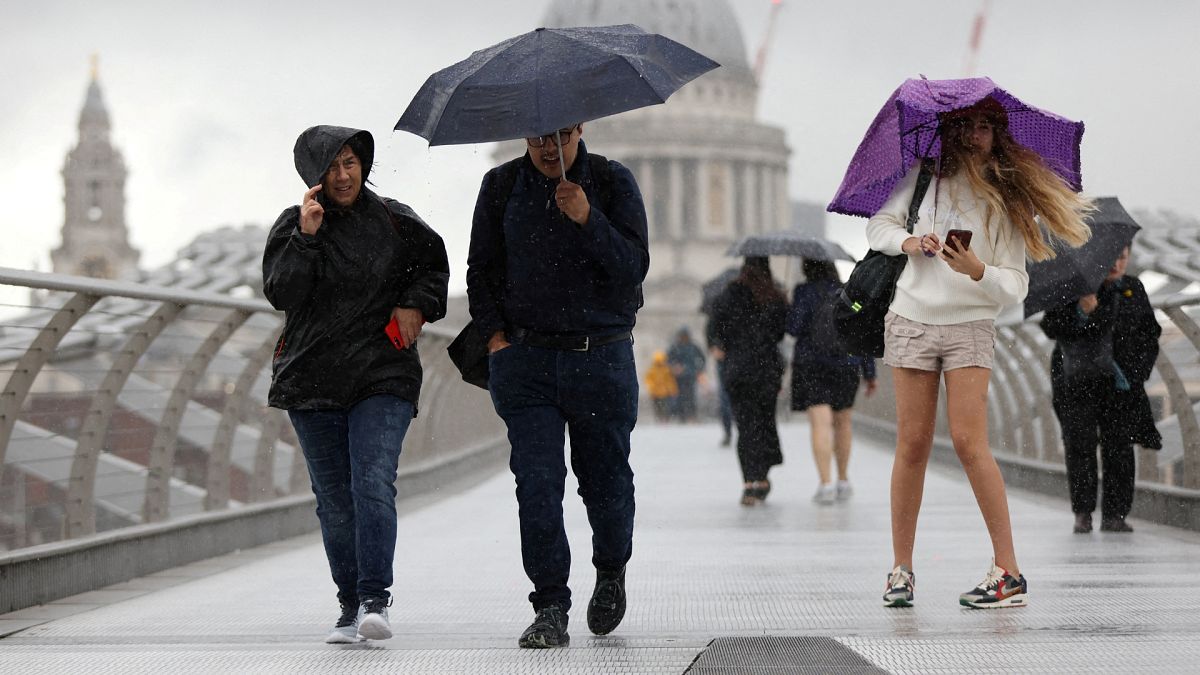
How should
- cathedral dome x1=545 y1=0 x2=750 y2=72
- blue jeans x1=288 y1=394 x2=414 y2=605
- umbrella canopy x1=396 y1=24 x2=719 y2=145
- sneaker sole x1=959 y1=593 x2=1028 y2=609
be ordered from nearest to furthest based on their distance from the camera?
umbrella canopy x1=396 y1=24 x2=719 y2=145
blue jeans x1=288 y1=394 x2=414 y2=605
sneaker sole x1=959 y1=593 x2=1028 y2=609
cathedral dome x1=545 y1=0 x2=750 y2=72

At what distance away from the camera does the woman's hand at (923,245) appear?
649 centimetres

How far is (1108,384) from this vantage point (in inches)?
386

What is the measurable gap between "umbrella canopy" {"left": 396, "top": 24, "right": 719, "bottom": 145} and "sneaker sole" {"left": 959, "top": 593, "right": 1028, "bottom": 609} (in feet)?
6.27

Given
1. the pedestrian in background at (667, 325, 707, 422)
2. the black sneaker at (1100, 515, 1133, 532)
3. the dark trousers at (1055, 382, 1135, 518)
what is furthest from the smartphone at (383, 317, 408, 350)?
the pedestrian in background at (667, 325, 707, 422)

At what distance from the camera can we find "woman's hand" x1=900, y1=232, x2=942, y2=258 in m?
6.49

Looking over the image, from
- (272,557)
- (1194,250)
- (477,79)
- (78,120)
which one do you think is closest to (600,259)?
(477,79)

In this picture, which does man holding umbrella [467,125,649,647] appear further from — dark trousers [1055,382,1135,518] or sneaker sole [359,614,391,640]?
dark trousers [1055,382,1135,518]

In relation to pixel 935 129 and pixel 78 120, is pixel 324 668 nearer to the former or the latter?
pixel 935 129

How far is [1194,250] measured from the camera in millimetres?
47188

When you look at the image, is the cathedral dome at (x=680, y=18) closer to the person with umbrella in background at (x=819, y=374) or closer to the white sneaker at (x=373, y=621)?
the person with umbrella in background at (x=819, y=374)

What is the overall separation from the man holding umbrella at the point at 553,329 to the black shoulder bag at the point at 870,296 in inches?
40.9

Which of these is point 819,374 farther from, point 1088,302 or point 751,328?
point 1088,302

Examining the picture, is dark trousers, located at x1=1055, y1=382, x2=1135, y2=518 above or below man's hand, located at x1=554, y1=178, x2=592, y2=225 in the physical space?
below

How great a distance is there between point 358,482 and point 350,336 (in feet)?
1.40
